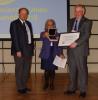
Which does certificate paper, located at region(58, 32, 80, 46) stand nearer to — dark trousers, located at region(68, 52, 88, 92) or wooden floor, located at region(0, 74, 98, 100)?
dark trousers, located at region(68, 52, 88, 92)

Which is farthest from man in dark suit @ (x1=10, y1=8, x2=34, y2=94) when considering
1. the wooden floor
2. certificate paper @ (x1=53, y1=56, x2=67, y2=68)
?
certificate paper @ (x1=53, y1=56, x2=67, y2=68)

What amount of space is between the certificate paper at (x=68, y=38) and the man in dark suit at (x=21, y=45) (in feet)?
1.83

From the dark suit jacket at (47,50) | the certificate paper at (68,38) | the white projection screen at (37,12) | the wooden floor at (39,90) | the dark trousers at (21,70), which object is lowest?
the wooden floor at (39,90)

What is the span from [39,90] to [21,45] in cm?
96

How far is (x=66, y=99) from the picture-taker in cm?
486

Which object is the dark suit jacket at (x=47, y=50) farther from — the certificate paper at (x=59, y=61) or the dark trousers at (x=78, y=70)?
the dark trousers at (x=78, y=70)

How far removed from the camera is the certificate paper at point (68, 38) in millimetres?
4934

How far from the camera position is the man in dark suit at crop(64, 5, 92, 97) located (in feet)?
16.1

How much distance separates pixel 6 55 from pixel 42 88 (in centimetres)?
206

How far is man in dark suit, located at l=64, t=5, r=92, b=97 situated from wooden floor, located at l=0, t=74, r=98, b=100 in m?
0.29

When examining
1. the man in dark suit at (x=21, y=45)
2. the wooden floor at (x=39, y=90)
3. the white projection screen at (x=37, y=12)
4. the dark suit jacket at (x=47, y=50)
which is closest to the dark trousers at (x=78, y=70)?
the wooden floor at (x=39, y=90)

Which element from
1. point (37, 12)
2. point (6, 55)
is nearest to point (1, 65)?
point (6, 55)

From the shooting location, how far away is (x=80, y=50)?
4965mm

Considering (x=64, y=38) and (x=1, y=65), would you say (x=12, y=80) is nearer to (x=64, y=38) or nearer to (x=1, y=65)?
(x=1, y=65)
